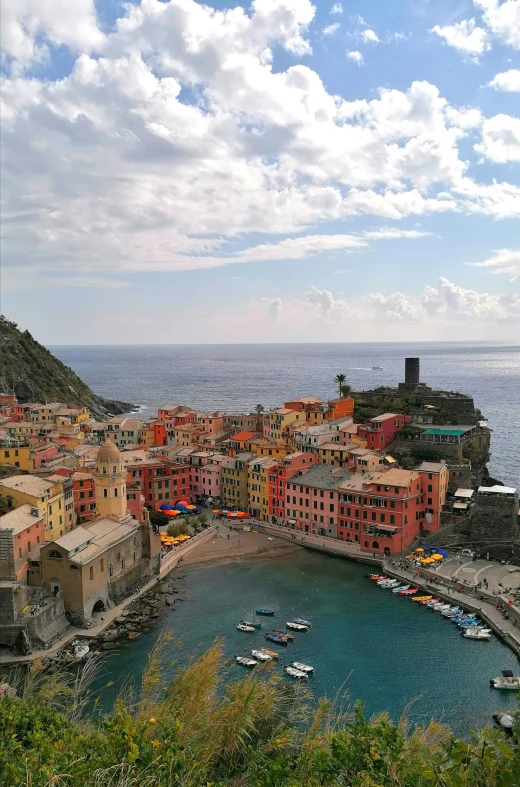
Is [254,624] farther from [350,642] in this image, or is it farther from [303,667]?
[350,642]

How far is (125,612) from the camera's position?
42.7 m

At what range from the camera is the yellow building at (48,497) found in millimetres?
46875

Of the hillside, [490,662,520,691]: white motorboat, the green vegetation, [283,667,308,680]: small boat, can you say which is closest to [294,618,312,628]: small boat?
[283,667,308,680]: small boat

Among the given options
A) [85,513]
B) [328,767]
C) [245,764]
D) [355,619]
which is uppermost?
[328,767]

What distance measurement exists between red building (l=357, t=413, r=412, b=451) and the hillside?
7101 cm

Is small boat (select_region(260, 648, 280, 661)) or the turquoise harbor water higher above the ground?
small boat (select_region(260, 648, 280, 661))

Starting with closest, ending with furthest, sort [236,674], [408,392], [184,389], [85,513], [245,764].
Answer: [245,764] < [236,674] < [85,513] < [408,392] < [184,389]

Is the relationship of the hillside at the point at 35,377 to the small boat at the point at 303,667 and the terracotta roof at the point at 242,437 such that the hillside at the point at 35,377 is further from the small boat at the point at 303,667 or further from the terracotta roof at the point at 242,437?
the small boat at the point at 303,667

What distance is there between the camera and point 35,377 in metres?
127

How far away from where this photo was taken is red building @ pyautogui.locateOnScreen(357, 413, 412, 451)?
228 ft

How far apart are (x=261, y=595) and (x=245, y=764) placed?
30548mm

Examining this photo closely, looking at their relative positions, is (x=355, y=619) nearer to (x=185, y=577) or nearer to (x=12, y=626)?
(x=185, y=577)

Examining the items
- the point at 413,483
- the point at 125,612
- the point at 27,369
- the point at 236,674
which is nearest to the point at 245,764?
the point at 236,674

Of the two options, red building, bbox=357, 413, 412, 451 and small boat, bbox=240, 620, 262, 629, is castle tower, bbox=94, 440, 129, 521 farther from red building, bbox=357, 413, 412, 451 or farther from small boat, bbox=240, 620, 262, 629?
red building, bbox=357, 413, 412, 451
